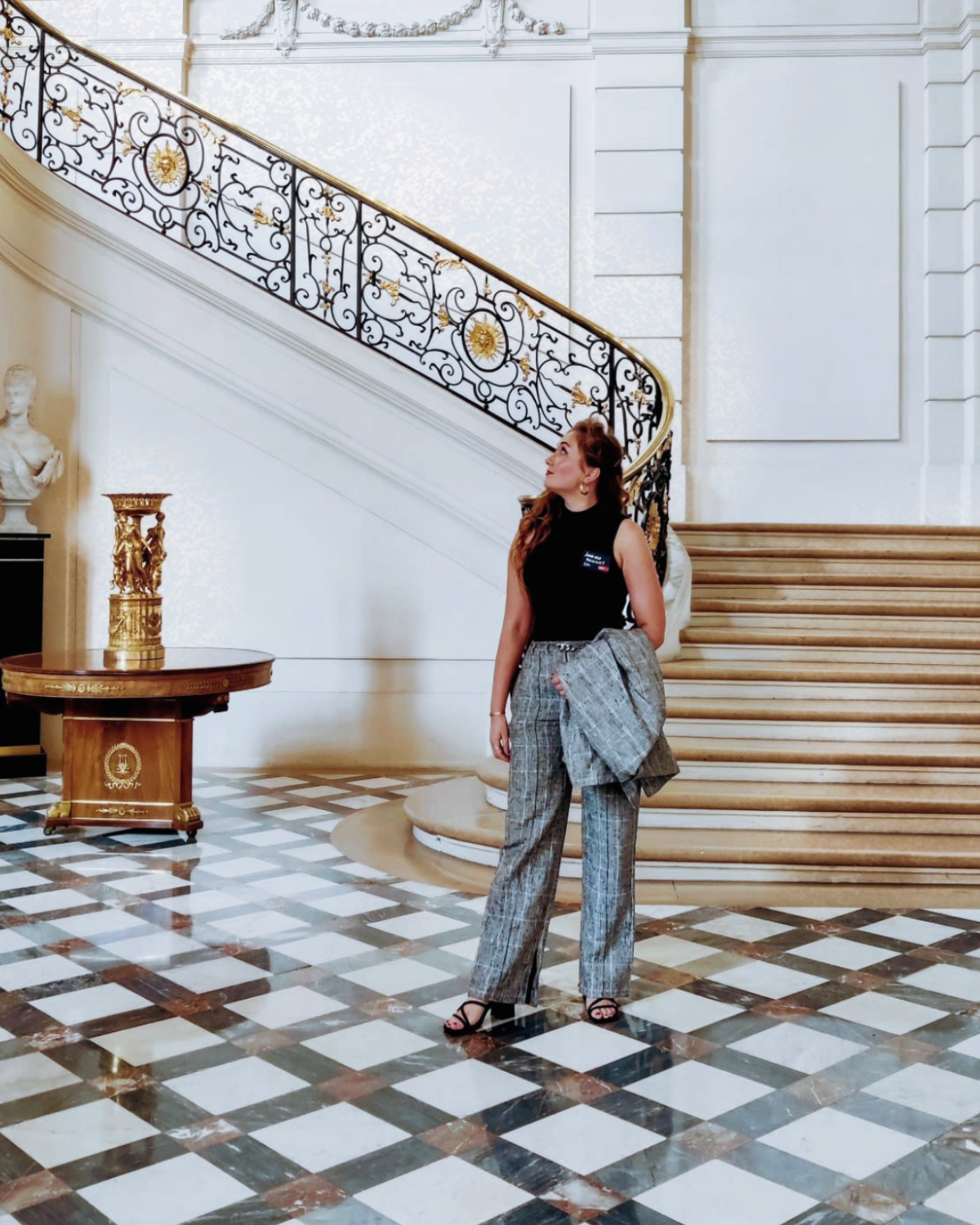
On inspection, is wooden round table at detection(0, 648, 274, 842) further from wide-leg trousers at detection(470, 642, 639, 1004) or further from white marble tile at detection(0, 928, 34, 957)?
wide-leg trousers at detection(470, 642, 639, 1004)

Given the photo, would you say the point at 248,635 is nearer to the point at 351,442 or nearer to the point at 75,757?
the point at 351,442

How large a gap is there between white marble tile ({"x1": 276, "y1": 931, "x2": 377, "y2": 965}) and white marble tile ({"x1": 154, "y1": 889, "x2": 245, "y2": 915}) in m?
0.53

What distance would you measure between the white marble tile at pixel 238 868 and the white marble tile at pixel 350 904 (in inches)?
19.4

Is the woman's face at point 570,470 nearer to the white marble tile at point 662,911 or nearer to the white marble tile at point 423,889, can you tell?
the white marble tile at point 662,911

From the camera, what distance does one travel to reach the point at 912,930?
466 cm

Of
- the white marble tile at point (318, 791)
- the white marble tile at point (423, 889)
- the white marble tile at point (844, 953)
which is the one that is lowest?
the white marble tile at point (844, 953)

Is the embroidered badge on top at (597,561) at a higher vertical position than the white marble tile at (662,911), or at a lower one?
higher

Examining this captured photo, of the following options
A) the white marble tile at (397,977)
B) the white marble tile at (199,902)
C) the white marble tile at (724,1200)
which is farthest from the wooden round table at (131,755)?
the white marble tile at (724,1200)

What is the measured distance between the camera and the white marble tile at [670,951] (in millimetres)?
4254

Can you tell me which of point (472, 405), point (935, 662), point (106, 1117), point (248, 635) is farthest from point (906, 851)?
point (248, 635)

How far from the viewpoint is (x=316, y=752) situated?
8.04 meters

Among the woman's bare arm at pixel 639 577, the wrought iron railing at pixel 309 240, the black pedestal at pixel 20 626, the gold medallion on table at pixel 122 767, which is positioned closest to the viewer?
the woman's bare arm at pixel 639 577

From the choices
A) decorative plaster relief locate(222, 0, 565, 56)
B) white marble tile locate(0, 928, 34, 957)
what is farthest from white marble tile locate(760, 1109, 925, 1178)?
decorative plaster relief locate(222, 0, 565, 56)

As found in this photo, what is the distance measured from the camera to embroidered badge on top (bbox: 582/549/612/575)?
3.52 m
